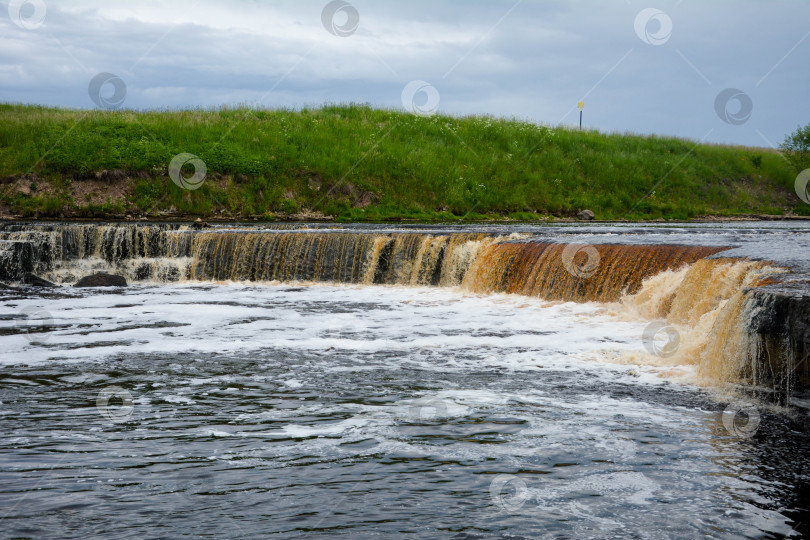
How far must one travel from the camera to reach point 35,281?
21.8m

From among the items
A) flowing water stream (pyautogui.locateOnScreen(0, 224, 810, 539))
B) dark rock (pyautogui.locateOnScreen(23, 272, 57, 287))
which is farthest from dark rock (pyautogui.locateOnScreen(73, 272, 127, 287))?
flowing water stream (pyautogui.locateOnScreen(0, 224, 810, 539))

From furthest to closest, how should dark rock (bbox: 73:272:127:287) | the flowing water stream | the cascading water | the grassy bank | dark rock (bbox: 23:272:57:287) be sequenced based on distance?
1. the grassy bank
2. dark rock (bbox: 23:272:57:287)
3. dark rock (bbox: 73:272:127:287)
4. the cascading water
5. the flowing water stream

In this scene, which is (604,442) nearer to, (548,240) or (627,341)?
(627,341)

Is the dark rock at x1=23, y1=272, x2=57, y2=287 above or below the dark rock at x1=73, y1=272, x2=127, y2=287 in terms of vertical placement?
below

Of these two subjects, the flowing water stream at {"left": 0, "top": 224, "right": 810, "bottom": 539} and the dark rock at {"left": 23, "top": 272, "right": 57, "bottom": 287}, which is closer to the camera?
the flowing water stream at {"left": 0, "top": 224, "right": 810, "bottom": 539}

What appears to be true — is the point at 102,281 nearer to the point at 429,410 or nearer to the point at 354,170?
the point at 429,410

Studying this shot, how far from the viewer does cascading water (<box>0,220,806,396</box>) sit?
Result: 9.95 meters

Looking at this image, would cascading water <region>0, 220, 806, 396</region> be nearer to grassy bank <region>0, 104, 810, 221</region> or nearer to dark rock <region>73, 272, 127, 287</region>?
dark rock <region>73, 272, 127, 287</region>

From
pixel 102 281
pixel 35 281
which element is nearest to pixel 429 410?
pixel 102 281

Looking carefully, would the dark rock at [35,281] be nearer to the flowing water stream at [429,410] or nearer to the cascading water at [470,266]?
the cascading water at [470,266]

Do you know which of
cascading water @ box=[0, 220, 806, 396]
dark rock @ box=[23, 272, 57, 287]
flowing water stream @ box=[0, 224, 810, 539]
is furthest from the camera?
dark rock @ box=[23, 272, 57, 287]

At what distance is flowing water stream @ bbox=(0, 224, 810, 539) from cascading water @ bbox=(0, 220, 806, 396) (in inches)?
2.5

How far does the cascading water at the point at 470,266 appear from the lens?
32.6 ft

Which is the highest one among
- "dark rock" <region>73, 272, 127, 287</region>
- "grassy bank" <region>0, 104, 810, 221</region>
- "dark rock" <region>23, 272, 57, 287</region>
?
"grassy bank" <region>0, 104, 810, 221</region>
